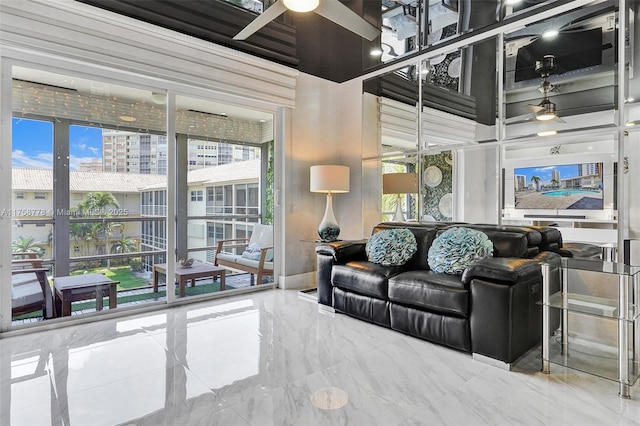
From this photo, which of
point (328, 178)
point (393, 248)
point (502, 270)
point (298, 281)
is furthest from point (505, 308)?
point (298, 281)

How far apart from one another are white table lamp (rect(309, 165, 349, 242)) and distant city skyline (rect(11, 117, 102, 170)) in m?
2.27

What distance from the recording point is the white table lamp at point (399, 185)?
434cm

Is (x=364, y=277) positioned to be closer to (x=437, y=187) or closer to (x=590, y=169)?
(x=437, y=187)

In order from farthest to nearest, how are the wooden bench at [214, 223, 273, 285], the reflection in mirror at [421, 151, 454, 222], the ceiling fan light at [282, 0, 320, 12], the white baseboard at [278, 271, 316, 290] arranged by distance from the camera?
the white baseboard at [278, 271, 316, 290] < the wooden bench at [214, 223, 273, 285] < the reflection in mirror at [421, 151, 454, 222] < the ceiling fan light at [282, 0, 320, 12]

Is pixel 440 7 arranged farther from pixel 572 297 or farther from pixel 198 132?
pixel 572 297

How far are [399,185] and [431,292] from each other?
1998mm

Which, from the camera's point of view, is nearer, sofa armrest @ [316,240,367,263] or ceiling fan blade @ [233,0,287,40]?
ceiling fan blade @ [233,0,287,40]

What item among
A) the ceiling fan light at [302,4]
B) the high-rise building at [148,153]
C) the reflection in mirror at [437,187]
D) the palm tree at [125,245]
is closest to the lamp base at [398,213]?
the reflection in mirror at [437,187]

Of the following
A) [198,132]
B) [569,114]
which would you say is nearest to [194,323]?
[198,132]

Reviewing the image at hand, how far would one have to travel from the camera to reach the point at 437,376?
7.30 feet

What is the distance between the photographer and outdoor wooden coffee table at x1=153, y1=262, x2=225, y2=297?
377 centimetres

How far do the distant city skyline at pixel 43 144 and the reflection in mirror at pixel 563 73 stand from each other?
3.99 meters

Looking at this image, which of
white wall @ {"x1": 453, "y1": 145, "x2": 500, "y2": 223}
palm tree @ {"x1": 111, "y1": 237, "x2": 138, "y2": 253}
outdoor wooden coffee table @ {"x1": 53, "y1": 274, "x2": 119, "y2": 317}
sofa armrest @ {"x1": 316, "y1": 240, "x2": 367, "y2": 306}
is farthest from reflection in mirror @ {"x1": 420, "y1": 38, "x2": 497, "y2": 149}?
outdoor wooden coffee table @ {"x1": 53, "y1": 274, "x2": 119, "y2": 317}

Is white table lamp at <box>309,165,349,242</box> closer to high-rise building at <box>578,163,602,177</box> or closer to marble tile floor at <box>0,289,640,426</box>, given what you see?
marble tile floor at <box>0,289,640,426</box>
